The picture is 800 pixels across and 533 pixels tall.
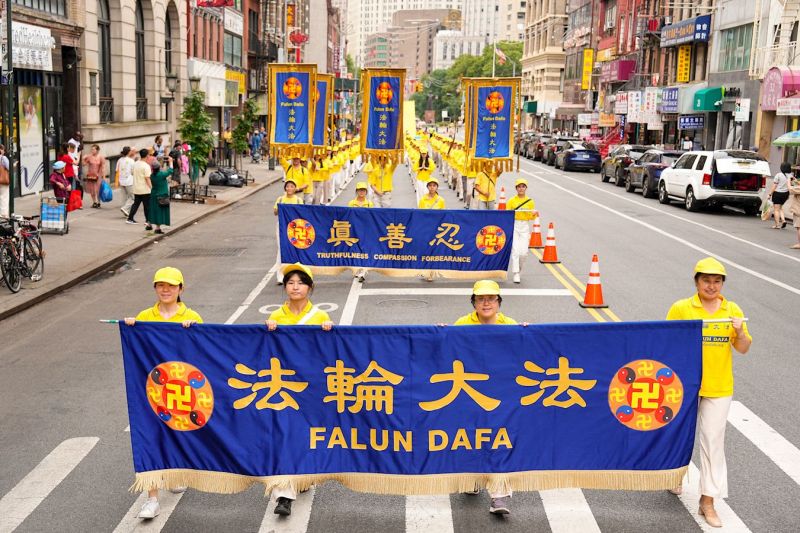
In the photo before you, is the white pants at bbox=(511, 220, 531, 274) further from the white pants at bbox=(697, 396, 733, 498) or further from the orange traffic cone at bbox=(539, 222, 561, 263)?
the white pants at bbox=(697, 396, 733, 498)

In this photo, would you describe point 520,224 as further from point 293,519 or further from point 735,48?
point 735,48

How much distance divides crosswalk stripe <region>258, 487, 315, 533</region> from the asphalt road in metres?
0.02

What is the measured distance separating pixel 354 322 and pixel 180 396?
5.99 metres

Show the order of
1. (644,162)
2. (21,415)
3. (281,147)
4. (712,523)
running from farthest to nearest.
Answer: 1. (644,162)
2. (281,147)
3. (21,415)
4. (712,523)

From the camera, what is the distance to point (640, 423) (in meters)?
6.33

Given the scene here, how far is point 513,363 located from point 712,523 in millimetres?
1721

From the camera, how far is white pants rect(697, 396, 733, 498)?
626cm

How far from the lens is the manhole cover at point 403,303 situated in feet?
44.3

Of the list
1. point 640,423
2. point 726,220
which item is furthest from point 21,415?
point 726,220

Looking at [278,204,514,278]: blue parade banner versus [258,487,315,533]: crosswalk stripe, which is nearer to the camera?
[258,487,315,533]: crosswalk stripe

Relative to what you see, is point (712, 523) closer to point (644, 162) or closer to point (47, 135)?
point (47, 135)

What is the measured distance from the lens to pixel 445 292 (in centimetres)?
1478

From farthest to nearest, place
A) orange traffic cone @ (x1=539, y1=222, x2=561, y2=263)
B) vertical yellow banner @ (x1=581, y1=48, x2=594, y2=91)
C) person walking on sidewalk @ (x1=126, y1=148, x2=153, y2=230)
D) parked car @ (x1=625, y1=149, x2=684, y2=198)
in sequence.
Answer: vertical yellow banner @ (x1=581, y1=48, x2=594, y2=91) < parked car @ (x1=625, y1=149, x2=684, y2=198) < person walking on sidewalk @ (x1=126, y1=148, x2=153, y2=230) < orange traffic cone @ (x1=539, y1=222, x2=561, y2=263)

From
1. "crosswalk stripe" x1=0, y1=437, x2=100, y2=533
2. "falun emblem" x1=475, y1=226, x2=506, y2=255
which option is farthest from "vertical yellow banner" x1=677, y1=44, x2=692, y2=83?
"crosswalk stripe" x1=0, y1=437, x2=100, y2=533
